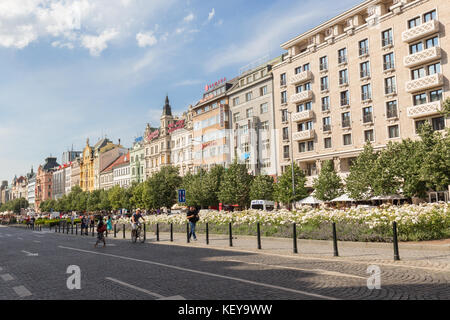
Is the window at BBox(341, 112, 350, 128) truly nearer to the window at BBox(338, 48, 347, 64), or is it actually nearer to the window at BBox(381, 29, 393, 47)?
the window at BBox(338, 48, 347, 64)

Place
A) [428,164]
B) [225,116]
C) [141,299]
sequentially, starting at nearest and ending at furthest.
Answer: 1. [141,299]
2. [428,164]
3. [225,116]

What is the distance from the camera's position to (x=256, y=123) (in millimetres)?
56062

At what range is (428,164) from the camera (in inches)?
1172

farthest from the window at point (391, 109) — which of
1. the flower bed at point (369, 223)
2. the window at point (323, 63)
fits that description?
the flower bed at point (369, 223)

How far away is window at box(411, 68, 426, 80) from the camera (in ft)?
122

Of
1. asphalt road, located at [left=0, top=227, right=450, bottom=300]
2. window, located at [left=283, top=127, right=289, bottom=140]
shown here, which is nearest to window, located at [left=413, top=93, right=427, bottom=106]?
window, located at [left=283, top=127, right=289, bottom=140]

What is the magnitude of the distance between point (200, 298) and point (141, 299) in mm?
1004

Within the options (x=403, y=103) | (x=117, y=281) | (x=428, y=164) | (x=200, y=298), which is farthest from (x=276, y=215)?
(x=403, y=103)

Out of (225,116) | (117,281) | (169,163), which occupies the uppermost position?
(225,116)

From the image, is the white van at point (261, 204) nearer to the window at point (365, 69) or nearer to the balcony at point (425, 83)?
the window at point (365, 69)

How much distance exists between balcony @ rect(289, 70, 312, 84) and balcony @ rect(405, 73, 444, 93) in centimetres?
1323

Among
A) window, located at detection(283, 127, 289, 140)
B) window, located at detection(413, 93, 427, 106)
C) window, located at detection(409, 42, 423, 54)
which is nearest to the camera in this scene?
window, located at detection(413, 93, 427, 106)
